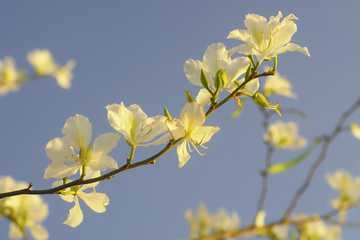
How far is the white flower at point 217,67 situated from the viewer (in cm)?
71

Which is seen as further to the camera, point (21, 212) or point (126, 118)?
point (21, 212)

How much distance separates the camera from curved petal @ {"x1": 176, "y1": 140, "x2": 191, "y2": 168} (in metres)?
0.68

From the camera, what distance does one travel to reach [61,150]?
650mm

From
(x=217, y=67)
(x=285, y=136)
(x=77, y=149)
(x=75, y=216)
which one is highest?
(x=285, y=136)

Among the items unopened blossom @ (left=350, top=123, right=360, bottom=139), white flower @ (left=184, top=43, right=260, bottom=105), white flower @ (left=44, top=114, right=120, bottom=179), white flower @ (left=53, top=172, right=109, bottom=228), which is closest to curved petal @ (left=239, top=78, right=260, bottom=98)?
white flower @ (left=184, top=43, right=260, bottom=105)

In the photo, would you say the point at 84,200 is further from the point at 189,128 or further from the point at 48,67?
the point at 48,67

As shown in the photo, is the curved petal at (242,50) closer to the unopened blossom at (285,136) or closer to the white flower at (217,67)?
the white flower at (217,67)

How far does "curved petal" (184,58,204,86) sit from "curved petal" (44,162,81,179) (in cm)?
37

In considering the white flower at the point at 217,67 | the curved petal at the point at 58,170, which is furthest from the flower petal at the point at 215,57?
the curved petal at the point at 58,170

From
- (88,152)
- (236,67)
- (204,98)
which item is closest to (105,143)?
(88,152)

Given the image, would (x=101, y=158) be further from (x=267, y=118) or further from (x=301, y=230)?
(x=267, y=118)

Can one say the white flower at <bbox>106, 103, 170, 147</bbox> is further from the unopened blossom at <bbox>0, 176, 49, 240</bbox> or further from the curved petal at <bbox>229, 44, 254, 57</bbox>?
the unopened blossom at <bbox>0, 176, 49, 240</bbox>

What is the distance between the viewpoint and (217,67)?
0.73 metres

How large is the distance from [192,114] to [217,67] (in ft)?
0.59
